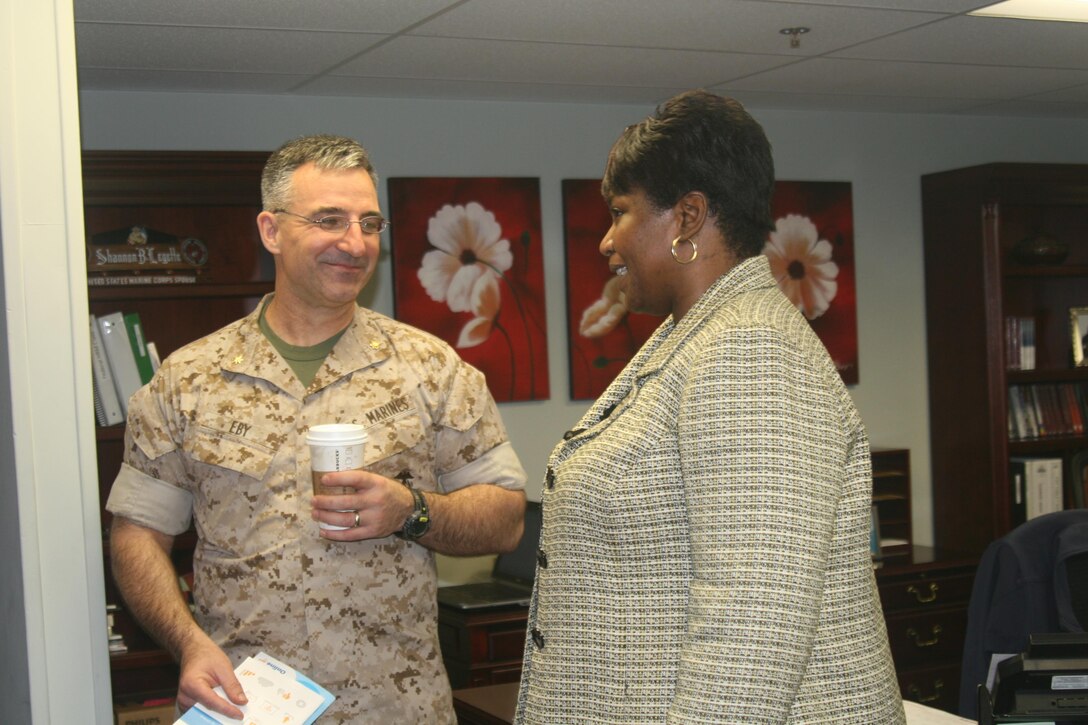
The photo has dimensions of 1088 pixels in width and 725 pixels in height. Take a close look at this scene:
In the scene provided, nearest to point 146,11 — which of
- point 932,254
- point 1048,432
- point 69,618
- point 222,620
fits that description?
point 222,620

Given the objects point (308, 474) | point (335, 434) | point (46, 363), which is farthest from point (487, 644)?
point (46, 363)

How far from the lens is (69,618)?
1059 millimetres

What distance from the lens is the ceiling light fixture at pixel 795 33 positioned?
326 centimetres

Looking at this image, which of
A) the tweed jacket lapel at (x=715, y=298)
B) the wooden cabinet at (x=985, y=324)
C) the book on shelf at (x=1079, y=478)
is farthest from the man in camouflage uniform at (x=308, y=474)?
the book on shelf at (x=1079, y=478)

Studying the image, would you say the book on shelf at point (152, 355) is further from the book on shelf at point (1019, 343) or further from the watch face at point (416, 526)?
the book on shelf at point (1019, 343)

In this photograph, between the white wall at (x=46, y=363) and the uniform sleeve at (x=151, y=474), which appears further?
the uniform sleeve at (x=151, y=474)

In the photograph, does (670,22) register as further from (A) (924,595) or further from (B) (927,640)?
(B) (927,640)

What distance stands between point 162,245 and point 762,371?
2654 mm

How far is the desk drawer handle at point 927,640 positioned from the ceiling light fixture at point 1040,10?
2.24 m

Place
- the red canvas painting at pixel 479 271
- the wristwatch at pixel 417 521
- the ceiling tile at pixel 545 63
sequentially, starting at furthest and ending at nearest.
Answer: the red canvas painting at pixel 479 271
the ceiling tile at pixel 545 63
the wristwatch at pixel 417 521

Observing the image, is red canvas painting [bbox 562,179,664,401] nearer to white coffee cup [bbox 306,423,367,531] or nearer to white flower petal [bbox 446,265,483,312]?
white flower petal [bbox 446,265,483,312]

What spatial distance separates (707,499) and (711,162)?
1.35ft

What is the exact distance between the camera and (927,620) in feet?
14.9

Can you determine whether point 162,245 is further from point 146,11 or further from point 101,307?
point 146,11
